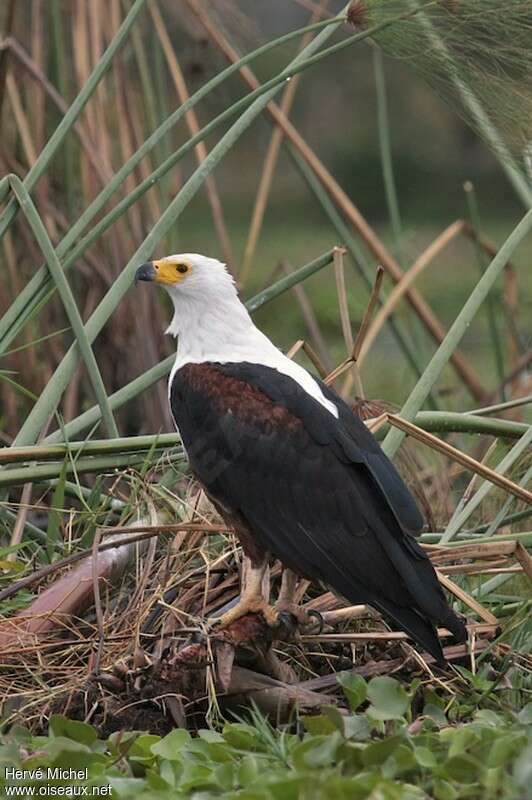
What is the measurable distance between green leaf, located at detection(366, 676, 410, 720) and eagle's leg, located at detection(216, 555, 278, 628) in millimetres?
268

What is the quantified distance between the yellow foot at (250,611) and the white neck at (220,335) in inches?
22.7

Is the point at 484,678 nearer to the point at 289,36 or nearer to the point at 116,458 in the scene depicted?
the point at 116,458

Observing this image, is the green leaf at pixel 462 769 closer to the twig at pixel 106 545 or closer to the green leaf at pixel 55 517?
the twig at pixel 106 545

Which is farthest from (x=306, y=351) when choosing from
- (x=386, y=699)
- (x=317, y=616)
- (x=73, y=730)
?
(x=73, y=730)

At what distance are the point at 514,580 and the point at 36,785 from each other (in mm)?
1463

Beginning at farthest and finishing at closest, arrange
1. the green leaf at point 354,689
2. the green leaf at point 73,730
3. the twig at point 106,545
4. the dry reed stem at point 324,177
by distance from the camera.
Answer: the dry reed stem at point 324,177
the twig at point 106,545
the green leaf at point 354,689
the green leaf at point 73,730

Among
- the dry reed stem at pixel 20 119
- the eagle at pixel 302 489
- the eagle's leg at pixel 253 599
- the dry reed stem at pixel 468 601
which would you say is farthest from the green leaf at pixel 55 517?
the dry reed stem at pixel 20 119

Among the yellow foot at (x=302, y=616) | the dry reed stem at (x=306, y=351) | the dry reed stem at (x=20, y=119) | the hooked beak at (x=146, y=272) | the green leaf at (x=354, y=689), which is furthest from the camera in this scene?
the dry reed stem at (x=20, y=119)

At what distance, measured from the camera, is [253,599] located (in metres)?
3.14

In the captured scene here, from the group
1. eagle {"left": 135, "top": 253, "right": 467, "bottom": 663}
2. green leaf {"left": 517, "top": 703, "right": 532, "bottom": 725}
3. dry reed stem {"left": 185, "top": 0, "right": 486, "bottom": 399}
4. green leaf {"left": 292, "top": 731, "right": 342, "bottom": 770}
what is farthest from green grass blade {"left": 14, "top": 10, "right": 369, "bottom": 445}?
green leaf {"left": 517, "top": 703, "right": 532, "bottom": 725}

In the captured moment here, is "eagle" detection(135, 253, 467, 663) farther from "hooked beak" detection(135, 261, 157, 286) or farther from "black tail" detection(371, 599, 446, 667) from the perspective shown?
"hooked beak" detection(135, 261, 157, 286)

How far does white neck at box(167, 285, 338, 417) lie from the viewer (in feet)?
11.3

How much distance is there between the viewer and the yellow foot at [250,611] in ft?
10.1

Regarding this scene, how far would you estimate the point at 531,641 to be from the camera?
10.9ft
